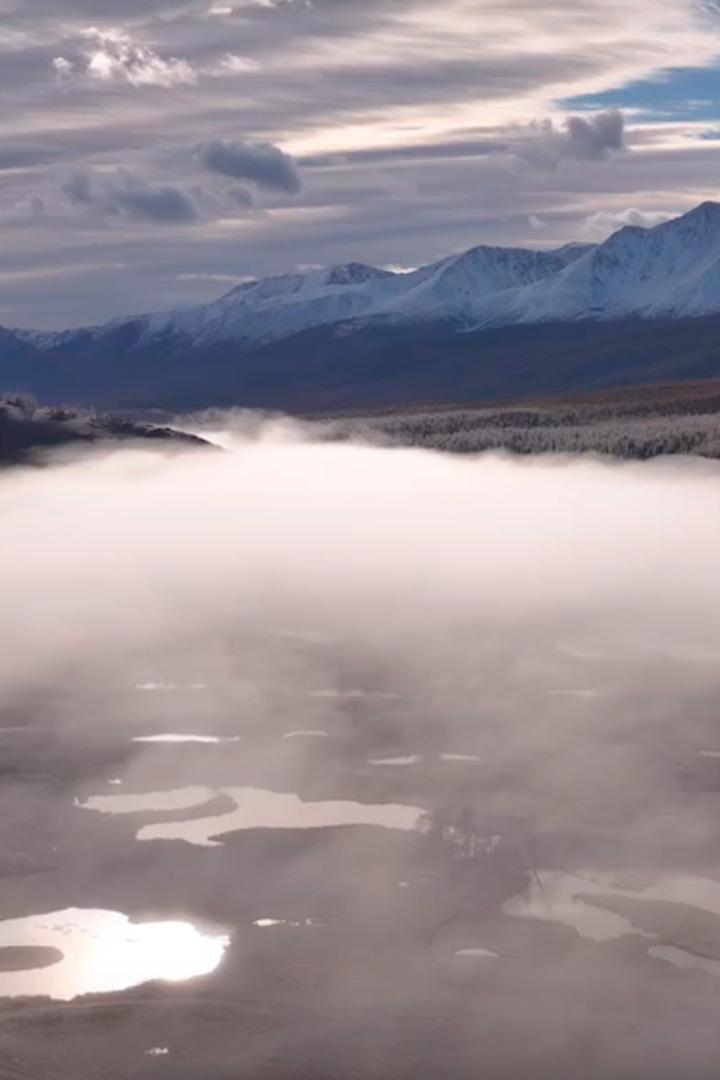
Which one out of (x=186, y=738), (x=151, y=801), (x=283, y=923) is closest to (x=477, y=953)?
(x=283, y=923)

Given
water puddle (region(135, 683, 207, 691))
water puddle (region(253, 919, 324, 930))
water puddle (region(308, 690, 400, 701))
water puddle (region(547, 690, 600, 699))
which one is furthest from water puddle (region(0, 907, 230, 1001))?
water puddle (region(547, 690, 600, 699))

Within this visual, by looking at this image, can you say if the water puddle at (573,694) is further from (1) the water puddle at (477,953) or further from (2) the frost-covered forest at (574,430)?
(2) the frost-covered forest at (574,430)

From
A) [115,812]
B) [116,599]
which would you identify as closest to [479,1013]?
[115,812]

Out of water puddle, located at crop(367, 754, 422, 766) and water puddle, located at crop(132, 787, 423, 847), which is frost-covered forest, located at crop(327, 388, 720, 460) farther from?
water puddle, located at crop(132, 787, 423, 847)

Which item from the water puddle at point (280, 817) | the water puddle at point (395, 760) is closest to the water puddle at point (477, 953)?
the water puddle at point (280, 817)

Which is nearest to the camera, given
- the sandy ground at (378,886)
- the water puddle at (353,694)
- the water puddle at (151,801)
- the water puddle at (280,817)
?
the sandy ground at (378,886)

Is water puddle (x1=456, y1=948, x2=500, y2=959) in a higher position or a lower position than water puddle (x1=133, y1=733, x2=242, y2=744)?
higher

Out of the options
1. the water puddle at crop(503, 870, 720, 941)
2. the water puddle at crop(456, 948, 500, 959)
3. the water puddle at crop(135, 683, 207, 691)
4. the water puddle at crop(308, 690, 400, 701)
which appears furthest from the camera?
the water puddle at crop(135, 683, 207, 691)

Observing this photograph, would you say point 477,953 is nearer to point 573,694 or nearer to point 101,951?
point 101,951
